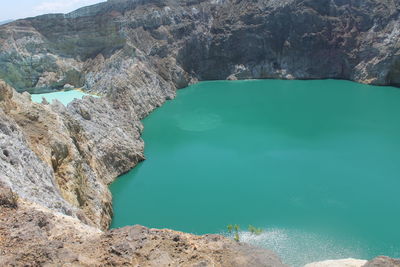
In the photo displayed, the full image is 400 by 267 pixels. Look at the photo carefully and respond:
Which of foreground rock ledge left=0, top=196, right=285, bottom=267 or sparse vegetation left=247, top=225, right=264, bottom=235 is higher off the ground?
foreground rock ledge left=0, top=196, right=285, bottom=267

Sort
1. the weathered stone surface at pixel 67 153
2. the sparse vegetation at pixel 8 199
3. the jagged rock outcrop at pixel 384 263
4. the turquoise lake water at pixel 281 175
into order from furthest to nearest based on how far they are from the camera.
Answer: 1. the turquoise lake water at pixel 281 175
2. the weathered stone surface at pixel 67 153
3. the sparse vegetation at pixel 8 199
4. the jagged rock outcrop at pixel 384 263

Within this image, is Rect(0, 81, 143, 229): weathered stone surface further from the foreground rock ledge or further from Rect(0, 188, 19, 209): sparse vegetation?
the foreground rock ledge

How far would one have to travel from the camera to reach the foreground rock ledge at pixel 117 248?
7.98 meters

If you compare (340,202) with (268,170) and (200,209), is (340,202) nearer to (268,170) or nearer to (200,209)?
(268,170)

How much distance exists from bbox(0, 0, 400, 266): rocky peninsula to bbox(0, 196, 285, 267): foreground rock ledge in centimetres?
3

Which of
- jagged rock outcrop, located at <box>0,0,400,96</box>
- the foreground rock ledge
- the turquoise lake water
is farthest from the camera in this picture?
jagged rock outcrop, located at <box>0,0,400,96</box>

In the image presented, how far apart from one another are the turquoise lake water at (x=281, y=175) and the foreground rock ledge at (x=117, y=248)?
10.8m

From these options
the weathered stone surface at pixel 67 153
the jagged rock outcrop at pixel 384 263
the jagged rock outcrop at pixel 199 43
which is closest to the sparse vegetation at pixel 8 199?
the weathered stone surface at pixel 67 153

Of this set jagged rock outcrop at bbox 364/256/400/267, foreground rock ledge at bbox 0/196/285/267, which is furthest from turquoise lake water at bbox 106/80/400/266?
foreground rock ledge at bbox 0/196/285/267

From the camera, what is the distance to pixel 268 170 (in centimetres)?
2773

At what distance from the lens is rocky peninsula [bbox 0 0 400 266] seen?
8.62m

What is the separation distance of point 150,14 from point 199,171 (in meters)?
34.6

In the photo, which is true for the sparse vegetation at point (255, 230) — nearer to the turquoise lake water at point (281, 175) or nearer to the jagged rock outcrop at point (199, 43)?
the turquoise lake water at point (281, 175)

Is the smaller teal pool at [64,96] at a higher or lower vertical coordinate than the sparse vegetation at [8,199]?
lower
